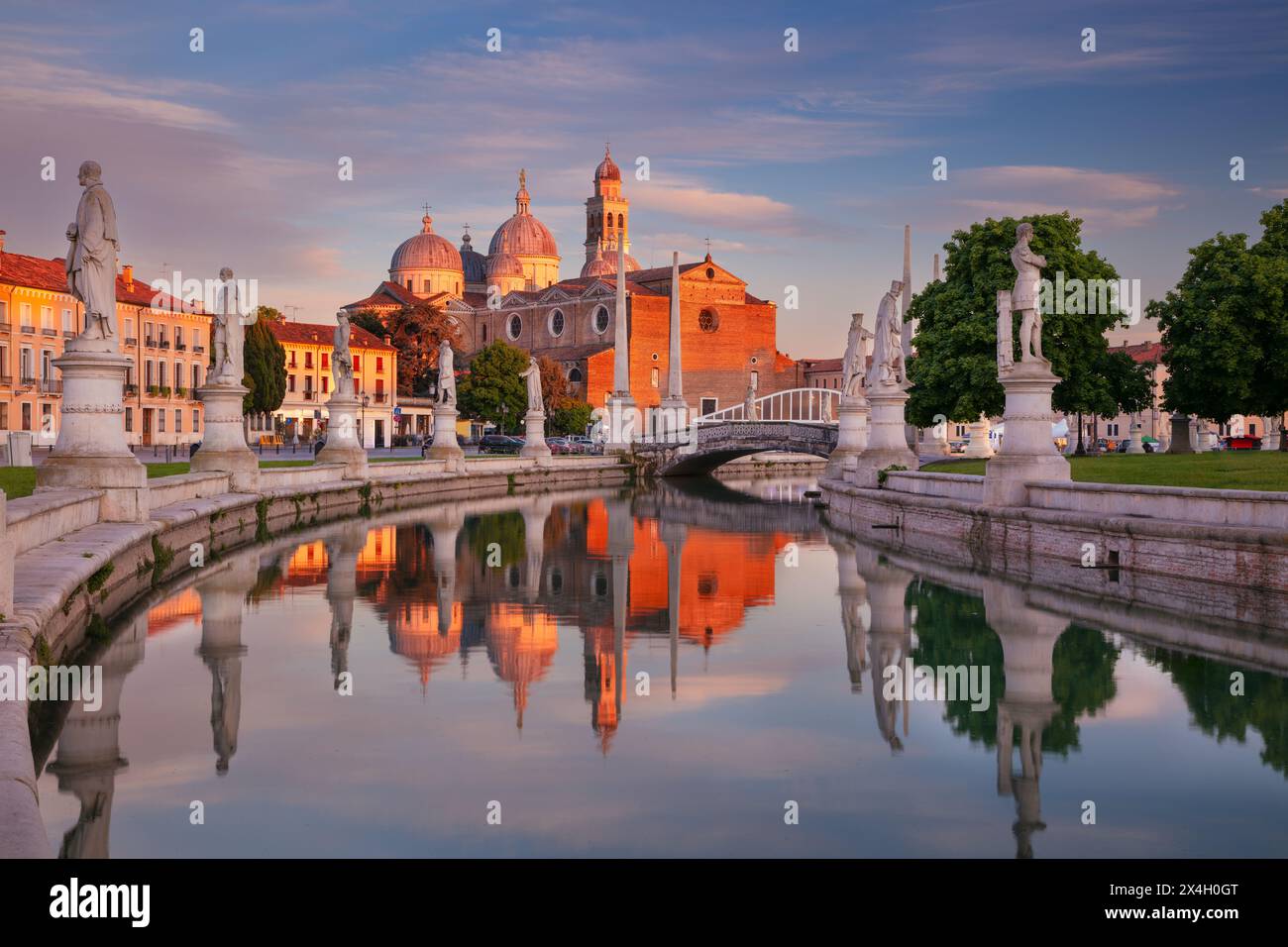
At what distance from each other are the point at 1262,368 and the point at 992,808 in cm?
3414

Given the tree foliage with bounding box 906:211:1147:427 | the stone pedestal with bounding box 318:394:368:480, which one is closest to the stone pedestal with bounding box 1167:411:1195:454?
the tree foliage with bounding box 906:211:1147:427

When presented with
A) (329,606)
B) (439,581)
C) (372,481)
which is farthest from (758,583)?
(372,481)

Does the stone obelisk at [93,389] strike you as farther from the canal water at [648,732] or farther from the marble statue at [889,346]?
the marble statue at [889,346]

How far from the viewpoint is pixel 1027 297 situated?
2022 centimetres

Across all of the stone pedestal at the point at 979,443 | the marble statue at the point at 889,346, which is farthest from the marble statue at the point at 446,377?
the stone pedestal at the point at 979,443

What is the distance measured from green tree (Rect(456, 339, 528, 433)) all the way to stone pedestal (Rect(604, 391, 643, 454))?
45.0 feet

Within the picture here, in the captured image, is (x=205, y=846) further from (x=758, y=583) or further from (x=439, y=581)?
(x=758, y=583)

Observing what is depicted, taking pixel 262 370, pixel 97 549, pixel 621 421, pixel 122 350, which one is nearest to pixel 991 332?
pixel 621 421

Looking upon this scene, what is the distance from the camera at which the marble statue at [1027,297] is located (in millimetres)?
20203

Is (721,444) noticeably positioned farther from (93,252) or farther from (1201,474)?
(93,252)

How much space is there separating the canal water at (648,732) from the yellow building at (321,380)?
7339 centimetres

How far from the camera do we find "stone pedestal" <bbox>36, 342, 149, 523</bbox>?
1619 cm

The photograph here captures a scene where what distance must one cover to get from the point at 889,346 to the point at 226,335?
14.7 m

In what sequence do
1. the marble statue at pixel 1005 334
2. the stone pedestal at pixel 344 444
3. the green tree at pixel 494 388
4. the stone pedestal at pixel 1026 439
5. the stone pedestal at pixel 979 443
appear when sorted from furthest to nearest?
the green tree at pixel 494 388 < the stone pedestal at pixel 979 443 < the stone pedestal at pixel 344 444 < the marble statue at pixel 1005 334 < the stone pedestal at pixel 1026 439
